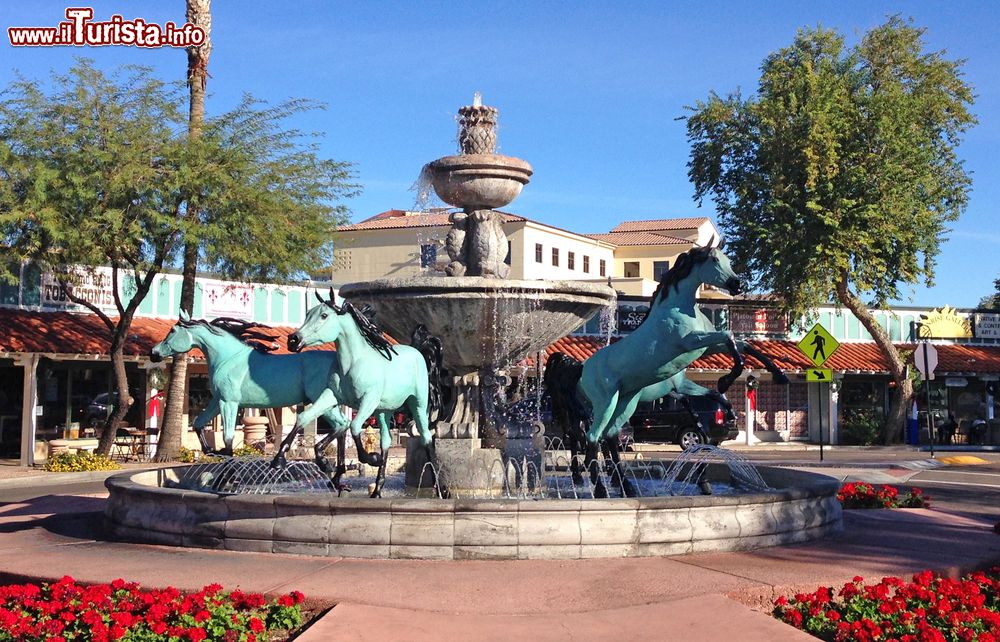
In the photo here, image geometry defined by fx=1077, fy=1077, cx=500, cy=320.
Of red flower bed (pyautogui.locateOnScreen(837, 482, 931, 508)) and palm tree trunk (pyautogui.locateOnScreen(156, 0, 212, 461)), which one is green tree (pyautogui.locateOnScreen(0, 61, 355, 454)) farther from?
red flower bed (pyautogui.locateOnScreen(837, 482, 931, 508))

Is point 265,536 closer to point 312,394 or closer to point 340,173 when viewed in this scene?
point 312,394

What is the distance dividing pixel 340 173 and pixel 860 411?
22.7 metres

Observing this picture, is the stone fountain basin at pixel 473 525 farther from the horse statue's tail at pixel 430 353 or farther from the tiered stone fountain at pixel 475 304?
the tiered stone fountain at pixel 475 304

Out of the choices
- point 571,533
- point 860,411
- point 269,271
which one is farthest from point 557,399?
point 860,411

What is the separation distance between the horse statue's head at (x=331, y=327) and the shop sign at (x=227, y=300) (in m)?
22.0

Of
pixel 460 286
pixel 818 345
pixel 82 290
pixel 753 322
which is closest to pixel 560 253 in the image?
pixel 753 322

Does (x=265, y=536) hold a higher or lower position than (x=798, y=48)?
lower

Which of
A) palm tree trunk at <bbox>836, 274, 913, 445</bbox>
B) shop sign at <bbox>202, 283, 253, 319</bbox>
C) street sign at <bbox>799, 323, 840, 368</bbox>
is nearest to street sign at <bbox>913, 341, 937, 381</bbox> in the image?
street sign at <bbox>799, 323, 840, 368</bbox>

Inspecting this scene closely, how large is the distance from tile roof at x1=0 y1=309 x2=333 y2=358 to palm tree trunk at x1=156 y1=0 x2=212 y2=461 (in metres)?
2.37

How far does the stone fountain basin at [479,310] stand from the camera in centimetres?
1236

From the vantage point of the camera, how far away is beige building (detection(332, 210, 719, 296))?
56594 millimetres

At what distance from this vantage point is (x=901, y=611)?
7.04m

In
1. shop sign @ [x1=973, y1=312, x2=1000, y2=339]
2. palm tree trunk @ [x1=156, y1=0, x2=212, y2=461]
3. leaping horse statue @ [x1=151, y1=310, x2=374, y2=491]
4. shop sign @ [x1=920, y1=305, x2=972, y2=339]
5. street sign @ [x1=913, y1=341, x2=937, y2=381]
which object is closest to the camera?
leaping horse statue @ [x1=151, y1=310, x2=374, y2=491]

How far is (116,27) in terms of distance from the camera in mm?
25672
